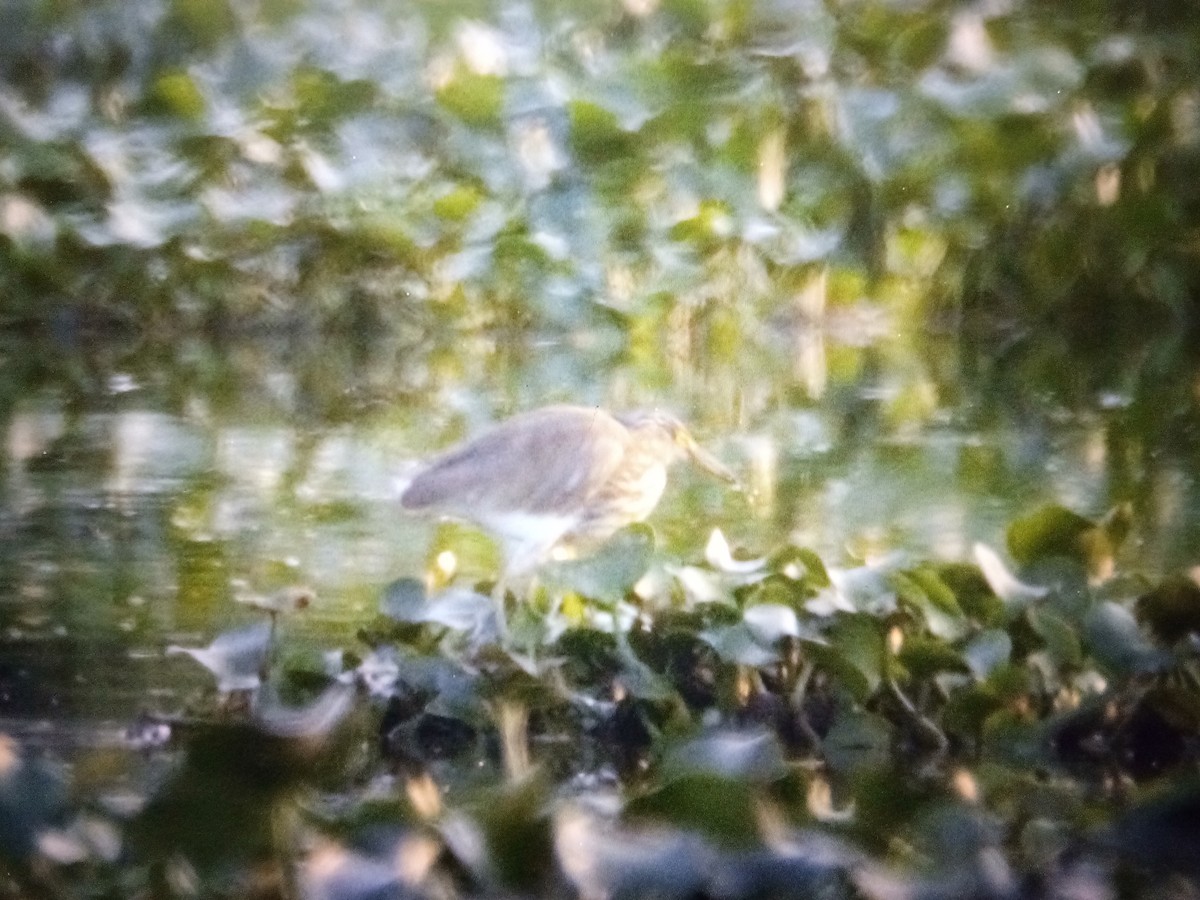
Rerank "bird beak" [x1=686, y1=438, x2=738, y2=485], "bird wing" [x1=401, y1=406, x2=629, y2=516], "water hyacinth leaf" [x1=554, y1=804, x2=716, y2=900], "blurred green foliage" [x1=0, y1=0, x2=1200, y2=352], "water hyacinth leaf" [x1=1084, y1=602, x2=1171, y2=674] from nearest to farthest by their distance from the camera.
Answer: "water hyacinth leaf" [x1=554, y1=804, x2=716, y2=900] < "water hyacinth leaf" [x1=1084, y1=602, x2=1171, y2=674] < "bird wing" [x1=401, y1=406, x2=629, y2=516] < "bird beak" [x1=686, y1=438, x2=738, y2=485] < "blurred green foliage" [x1=0, y1=0, x2=1200, y2=352]

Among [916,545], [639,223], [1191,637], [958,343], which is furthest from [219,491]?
[958,343]

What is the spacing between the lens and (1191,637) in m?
0.45

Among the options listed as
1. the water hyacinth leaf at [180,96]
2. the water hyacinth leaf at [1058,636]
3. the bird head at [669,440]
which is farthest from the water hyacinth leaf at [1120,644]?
the water hyacinth leaf at [180,96]

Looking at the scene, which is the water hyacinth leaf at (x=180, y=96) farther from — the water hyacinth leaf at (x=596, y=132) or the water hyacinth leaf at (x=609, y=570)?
the water hyacinth leaf at (x=609, y=570)

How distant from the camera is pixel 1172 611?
0.45 m

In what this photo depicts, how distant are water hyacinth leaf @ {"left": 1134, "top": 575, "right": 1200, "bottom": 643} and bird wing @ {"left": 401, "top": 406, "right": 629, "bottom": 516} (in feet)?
0.71

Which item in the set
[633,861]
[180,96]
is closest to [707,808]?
[633,861]

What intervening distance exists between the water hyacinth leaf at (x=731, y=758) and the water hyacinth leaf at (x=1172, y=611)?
0.45 feet

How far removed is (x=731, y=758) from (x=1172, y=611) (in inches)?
6.5

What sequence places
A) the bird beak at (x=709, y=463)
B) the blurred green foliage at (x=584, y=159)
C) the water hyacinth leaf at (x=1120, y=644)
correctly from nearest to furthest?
the water hyacinth leaf at (x=1120, y=644) → the bird beak at (x=709, y=463) → the blurred green foliage at (x=584, y=159)

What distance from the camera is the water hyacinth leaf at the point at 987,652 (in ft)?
1.48

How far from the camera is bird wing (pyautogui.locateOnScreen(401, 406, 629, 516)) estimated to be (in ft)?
1.84

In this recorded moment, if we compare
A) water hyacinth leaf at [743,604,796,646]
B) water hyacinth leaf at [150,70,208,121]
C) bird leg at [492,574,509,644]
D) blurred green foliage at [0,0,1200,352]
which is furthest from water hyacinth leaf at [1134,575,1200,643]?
water hyacinth leaf at [150,70,208,121]

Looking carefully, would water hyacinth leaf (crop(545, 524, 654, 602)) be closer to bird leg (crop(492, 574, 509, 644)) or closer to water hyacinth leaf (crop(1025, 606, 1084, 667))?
bird leg (crop(492, 574, 509, 644))
